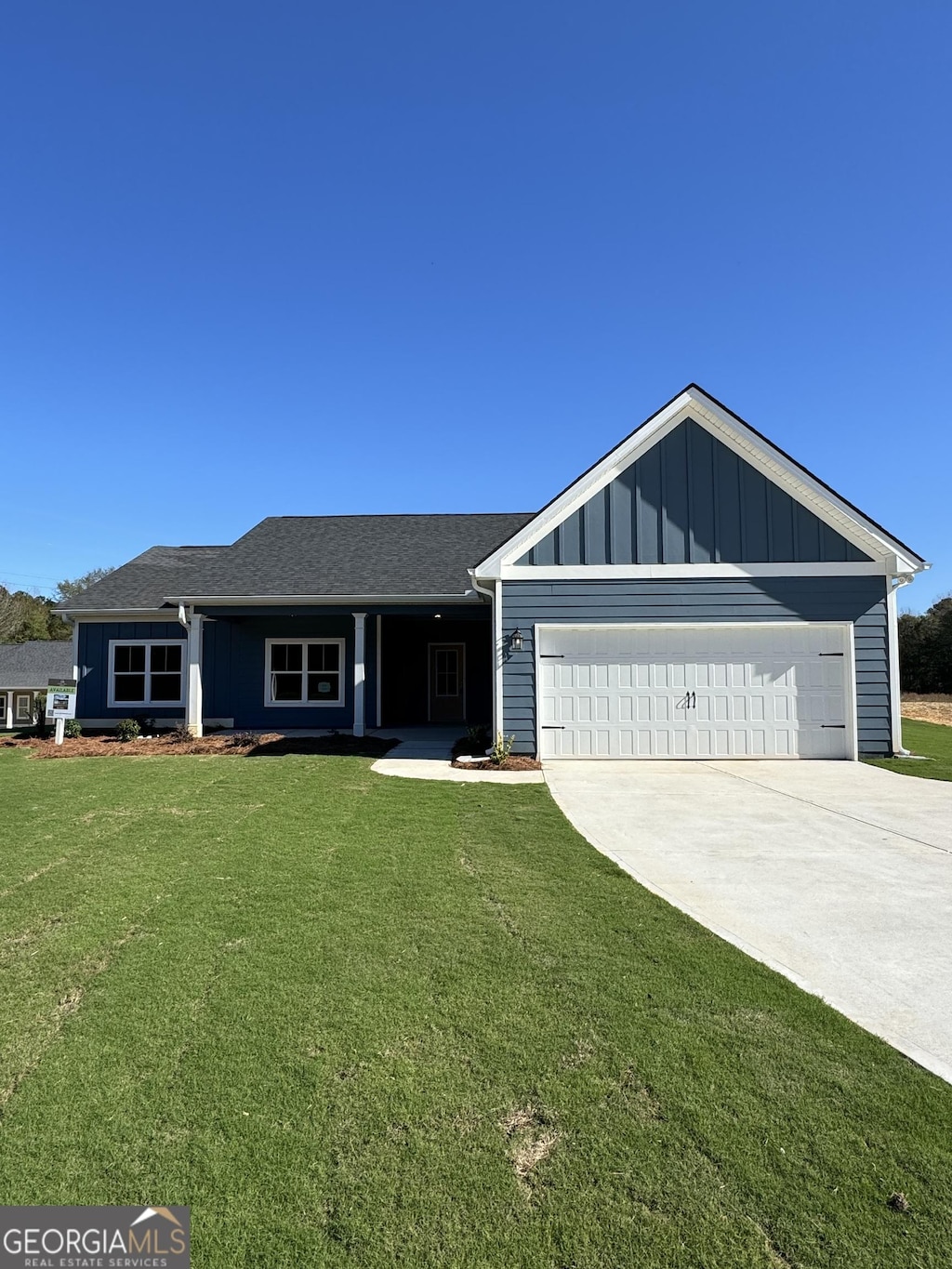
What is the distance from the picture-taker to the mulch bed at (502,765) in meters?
10.6

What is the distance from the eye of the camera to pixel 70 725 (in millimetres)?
15031

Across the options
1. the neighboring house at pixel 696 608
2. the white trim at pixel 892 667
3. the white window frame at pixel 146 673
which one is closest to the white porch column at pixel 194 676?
the white window frame at pixel 146 673

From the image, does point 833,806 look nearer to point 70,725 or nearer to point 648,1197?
point 648,1197

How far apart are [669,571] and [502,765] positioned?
14.7 ft

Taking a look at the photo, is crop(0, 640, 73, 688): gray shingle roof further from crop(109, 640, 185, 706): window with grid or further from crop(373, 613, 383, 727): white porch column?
crop(373, 613, 383, 727): white porch column

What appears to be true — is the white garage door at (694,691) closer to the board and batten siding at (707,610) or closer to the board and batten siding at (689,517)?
the board and batten siding at (707,610)

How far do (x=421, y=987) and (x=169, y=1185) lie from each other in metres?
1.43

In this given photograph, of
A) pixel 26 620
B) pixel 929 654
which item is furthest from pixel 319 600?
pixel 26 620

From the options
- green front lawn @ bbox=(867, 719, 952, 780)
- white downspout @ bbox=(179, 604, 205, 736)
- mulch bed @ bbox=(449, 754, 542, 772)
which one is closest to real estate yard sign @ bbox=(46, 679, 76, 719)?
white downspout @ bbox=(179, 604, 205, 736)

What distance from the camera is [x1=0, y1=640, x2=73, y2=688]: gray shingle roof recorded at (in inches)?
1288

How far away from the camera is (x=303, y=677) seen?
16.1 m

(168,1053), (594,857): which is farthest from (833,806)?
(168,1053)

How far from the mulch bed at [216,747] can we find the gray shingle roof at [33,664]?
73.1 feet

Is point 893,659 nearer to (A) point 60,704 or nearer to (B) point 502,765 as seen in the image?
(B) point 502,765
